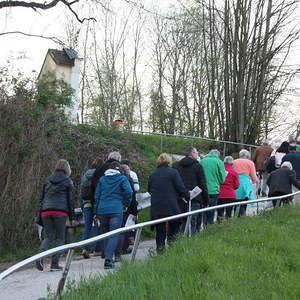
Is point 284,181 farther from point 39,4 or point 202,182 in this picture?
point 39,4

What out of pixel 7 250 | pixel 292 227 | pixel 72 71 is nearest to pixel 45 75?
pixel 7 250

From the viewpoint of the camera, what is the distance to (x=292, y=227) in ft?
40.1

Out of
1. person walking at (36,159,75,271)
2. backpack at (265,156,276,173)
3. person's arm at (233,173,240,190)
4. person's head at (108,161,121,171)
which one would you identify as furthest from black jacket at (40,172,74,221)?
backpack at (265,156,276,173)

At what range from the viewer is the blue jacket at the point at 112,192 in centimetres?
1107

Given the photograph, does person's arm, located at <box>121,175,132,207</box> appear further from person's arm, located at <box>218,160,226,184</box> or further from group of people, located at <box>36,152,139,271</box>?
person's arm, located at <box>218,160,226,184</box>

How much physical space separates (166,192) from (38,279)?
4.81 m

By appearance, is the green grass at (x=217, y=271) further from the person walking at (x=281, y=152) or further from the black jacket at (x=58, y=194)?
the person walking at (x=281, y=152)

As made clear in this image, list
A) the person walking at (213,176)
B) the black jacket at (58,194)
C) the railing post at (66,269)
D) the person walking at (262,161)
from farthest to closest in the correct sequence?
the person walking at (262,161) → the person walking at (213,176) → the black jacket at (58,194) → the railing post at (66,269)

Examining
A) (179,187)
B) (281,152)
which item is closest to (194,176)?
(179,187)

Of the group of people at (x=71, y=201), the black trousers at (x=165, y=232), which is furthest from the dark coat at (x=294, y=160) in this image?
the black trousers at (x=165, y=232)

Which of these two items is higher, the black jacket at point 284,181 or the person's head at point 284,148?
the person's head at point 284,148

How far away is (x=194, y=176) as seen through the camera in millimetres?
12875

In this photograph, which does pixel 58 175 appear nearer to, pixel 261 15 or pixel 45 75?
pixel 45 75

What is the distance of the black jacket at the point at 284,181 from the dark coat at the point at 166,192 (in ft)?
16.9
